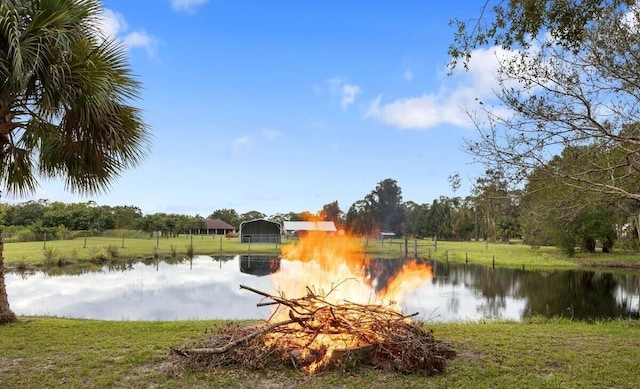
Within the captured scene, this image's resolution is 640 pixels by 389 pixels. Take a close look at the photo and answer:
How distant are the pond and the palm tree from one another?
13.7 ft

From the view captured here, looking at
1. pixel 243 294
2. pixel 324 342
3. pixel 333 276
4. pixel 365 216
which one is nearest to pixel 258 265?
pixel 243 294

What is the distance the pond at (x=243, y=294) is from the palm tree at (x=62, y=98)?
4.17m

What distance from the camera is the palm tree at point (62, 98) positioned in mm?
7113

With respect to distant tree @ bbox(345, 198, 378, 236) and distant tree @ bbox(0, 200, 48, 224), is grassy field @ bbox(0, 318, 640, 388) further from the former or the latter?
distant tree @ bbox(0, 200, 48, 224)

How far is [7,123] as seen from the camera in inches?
326

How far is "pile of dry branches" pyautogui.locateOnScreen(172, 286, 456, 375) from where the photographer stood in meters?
5.86

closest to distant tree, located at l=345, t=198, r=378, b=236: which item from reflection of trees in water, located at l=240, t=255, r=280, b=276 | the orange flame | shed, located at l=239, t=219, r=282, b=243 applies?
shed, located at l=239, t=219, r=282, b=243

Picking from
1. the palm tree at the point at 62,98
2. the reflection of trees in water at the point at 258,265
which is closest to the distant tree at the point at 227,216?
the reflection of trees in water at the point at 258,265

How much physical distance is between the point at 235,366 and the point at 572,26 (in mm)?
5993

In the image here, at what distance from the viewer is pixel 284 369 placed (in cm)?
582

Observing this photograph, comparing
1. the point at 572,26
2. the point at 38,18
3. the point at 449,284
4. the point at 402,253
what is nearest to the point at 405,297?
the point at 449,284

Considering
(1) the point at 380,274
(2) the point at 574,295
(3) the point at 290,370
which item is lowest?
(2) the point at 574,295

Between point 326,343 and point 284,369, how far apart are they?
66cm

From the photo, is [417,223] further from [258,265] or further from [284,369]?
[284,369]
